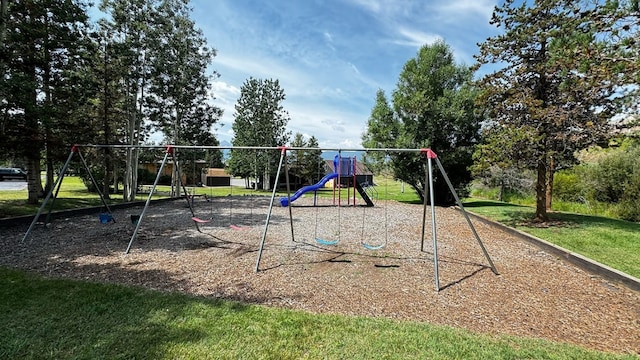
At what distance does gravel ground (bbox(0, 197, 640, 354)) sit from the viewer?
3.87m

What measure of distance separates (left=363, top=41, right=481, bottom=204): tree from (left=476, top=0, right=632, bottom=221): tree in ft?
18.8

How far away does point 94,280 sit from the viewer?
4.67m

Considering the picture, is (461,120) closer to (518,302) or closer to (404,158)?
(404,158)

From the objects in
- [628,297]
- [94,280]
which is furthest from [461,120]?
[94,280]

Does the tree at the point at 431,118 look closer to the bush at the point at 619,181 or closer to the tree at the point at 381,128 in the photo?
the tree at the point at 381,128

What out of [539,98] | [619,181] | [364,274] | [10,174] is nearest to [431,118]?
[539,98]

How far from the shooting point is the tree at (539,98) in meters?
8.16

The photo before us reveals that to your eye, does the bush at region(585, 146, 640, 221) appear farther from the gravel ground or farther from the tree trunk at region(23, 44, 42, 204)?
the tree trunk at region(23, 44, 42, 204)

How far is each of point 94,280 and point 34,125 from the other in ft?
27.3

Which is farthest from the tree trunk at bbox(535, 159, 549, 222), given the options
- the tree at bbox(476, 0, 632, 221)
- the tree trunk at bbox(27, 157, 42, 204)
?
the tree trunk at bbox(27, 157, 42, 204)

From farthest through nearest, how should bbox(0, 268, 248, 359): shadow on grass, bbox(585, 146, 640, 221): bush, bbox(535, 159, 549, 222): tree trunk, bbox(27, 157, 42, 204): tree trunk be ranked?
1. bbox(585, 146, 640, 221): bush
2. bbox(27, 157, 42, 204): tree trunk
3. bbox(535, 159, 549, 222): tree trunk
4. bbox(0, 268, 248, 359): shadow on grass

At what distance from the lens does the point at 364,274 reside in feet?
17.6

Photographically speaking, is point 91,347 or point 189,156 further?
point 189,156

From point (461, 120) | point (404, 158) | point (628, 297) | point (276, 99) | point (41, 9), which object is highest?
point (276, 99)
